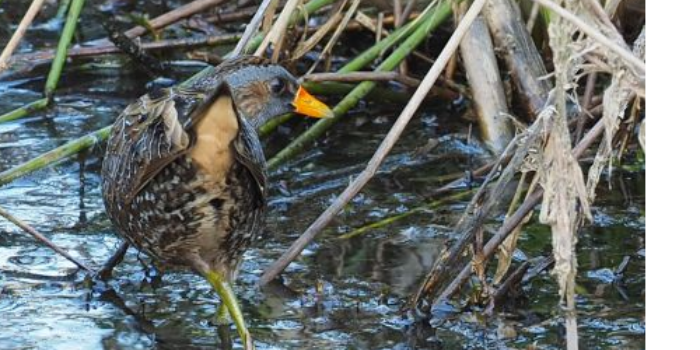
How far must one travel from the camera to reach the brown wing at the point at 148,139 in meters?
4.01

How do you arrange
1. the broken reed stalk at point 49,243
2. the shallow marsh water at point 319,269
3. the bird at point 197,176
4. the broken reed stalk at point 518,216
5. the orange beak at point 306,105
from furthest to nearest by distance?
the orange beak at point 306,105 < the broken reed stalk at point 49,243 < the shallow marsh water at point 319,269 < the broken reed stalk at point 518,216 < the bird at point 197,176

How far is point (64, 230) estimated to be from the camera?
5.30 m

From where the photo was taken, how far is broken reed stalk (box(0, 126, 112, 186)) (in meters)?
5.13

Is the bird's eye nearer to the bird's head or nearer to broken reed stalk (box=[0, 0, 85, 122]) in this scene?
the bird's head

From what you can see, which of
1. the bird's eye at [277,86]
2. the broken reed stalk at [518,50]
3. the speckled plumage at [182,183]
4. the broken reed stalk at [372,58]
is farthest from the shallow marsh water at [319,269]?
the bird's eye at [277,86]

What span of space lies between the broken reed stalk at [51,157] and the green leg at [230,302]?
36.0 inches

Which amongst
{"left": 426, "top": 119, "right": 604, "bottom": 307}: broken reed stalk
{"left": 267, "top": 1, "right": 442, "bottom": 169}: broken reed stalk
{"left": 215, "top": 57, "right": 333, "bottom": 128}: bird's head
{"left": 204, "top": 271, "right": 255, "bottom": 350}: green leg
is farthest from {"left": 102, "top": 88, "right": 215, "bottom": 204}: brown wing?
{"left": 267, "top": 1, "right": 442, "bottom": 169}: broken reed stalk

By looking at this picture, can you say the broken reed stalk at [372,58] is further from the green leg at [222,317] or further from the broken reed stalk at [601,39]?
the broken reed stalk at [601,39]

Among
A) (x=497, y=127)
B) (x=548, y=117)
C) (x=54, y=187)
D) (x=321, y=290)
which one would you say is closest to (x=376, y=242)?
(x=321, y=290)

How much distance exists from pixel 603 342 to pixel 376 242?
3.62 feet

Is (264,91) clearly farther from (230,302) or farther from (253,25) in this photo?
(230,302)

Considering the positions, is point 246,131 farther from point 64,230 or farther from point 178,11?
point 178,11

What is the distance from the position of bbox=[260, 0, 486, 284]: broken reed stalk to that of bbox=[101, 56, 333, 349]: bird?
141 millimetres
